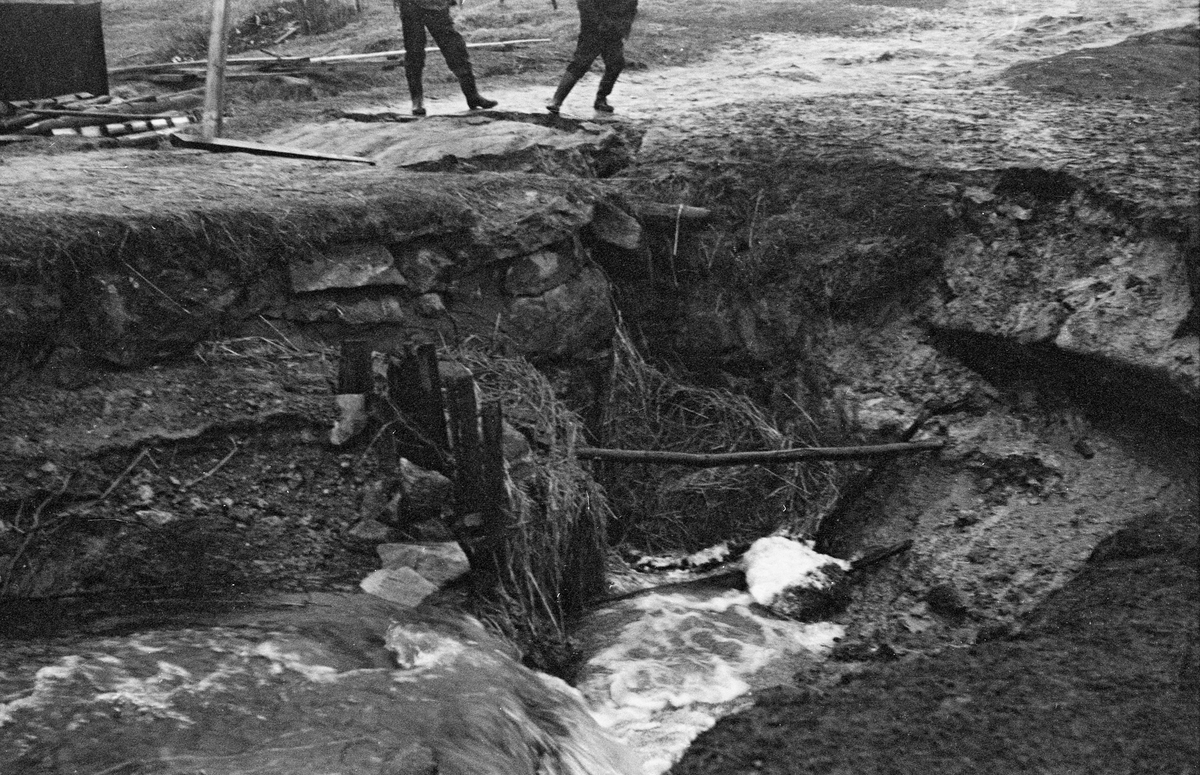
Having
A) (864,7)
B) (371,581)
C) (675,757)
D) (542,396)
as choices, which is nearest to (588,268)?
(542,396)

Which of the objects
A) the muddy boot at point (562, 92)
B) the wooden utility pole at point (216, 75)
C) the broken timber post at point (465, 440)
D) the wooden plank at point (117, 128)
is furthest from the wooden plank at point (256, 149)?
the broken timber post at point (465, 440)

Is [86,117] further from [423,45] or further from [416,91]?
[423,45]

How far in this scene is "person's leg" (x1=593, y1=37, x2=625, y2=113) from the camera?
338 inches

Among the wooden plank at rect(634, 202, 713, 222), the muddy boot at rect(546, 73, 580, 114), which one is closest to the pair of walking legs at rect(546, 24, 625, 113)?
the muddy boot at rect(546, 73, 580, 114)

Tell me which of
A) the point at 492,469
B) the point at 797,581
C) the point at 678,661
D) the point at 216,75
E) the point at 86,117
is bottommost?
the point at 678,661

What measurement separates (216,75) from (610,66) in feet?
9.09

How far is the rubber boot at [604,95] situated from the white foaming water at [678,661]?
13.2 feet

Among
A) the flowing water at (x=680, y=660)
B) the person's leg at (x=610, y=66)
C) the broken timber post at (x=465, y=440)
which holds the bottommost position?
the flowing water at (x=680, y=660)

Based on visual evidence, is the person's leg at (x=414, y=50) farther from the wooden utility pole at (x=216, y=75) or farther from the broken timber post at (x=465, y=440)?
the broken timber post at (x=465, y=440)

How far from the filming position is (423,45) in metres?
8.82

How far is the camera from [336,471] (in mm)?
5410

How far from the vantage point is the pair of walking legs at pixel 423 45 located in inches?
339

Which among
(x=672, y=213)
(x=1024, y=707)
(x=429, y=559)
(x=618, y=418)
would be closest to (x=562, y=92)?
(x=672, y=213)

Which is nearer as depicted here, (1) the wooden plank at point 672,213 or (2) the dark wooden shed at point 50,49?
(1) the wooden plank at point 672,213
